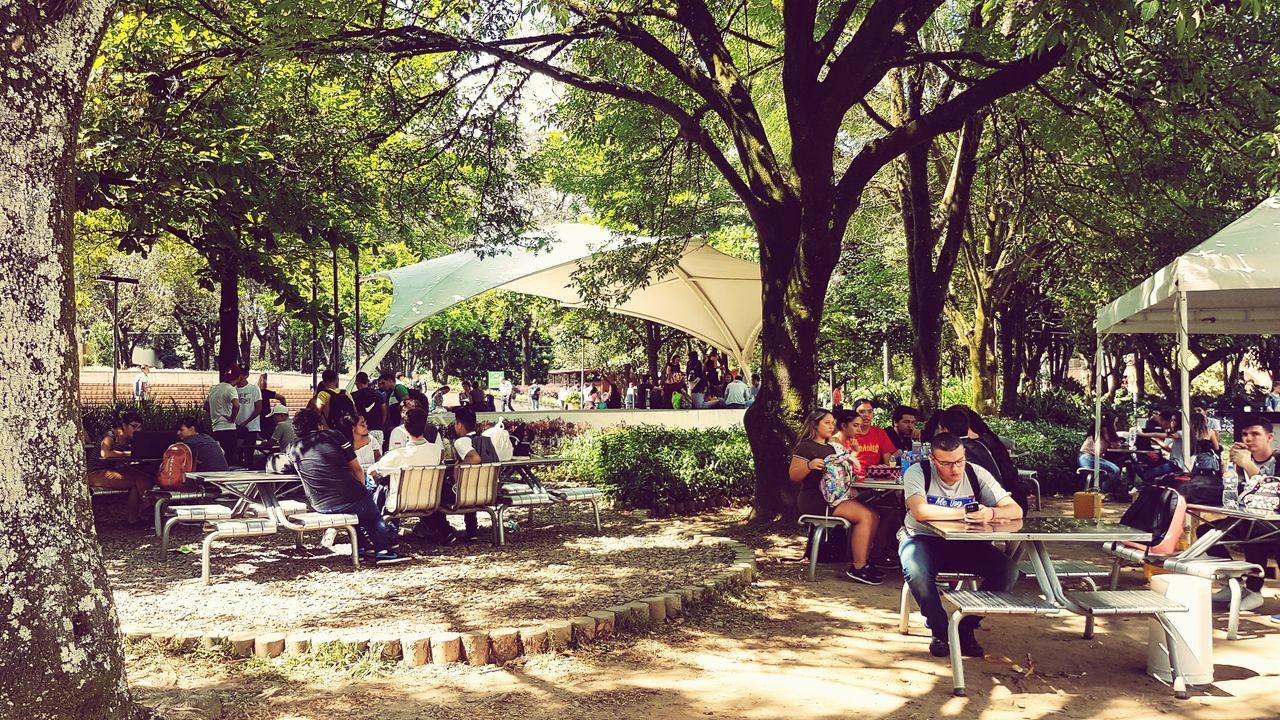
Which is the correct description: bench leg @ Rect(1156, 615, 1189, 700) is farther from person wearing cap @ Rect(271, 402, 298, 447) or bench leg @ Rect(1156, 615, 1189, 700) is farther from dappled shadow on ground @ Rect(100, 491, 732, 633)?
person wearing cap @ Rect(271, 402, 298, 447)

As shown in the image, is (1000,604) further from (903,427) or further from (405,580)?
(903,427)

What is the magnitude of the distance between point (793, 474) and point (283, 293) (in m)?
5.33

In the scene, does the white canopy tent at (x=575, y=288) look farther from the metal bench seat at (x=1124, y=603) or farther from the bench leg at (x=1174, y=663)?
the bench leg at (x=1174, y=663)

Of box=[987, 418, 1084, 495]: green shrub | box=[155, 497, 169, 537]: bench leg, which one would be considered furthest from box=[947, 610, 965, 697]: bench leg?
box=[987, 418, 1084, 495]: green shrub

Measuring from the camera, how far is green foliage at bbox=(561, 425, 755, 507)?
35.7 feet

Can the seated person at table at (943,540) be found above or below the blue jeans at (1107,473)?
above

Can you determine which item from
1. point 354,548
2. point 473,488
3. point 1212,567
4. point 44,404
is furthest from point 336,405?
point 1212,567

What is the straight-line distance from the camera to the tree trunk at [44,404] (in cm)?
333

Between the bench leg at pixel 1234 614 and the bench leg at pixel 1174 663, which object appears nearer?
the bench leg at pixel 1174 663

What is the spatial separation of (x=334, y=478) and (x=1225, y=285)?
7.25m

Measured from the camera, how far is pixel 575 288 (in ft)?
65.8

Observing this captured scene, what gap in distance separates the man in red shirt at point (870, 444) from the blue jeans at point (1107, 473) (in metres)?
4.77

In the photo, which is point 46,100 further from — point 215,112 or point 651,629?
point 215,112

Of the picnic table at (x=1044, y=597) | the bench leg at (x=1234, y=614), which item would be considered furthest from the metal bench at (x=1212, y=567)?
the picnic table at (x=1044, y=597)
